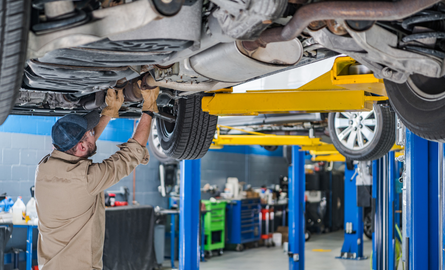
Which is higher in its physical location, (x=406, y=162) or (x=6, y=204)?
(x=406, y=162)

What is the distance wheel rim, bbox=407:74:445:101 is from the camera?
6.27ft

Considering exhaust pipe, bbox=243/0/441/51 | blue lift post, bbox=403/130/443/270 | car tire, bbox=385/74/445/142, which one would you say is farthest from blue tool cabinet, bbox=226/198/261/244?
exhaust pipe, bbox=243/0/441/51

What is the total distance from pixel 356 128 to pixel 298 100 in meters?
2.02

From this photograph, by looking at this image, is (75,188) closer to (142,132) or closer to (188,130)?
(142,132)

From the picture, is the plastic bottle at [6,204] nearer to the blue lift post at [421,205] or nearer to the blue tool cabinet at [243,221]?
the blue tool cabinet at [243,221]

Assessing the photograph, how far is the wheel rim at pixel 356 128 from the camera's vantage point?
5.09 m

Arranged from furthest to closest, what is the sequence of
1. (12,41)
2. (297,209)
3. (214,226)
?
(214,226) < (297,209) < (12,41)

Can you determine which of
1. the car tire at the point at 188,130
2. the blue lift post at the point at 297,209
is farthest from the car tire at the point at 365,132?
the blue lift post at the point at 297,209

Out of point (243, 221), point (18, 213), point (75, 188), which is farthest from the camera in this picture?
point (243, 221)

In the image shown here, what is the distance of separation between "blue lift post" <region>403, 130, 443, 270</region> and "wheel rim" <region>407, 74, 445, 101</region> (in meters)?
1.15

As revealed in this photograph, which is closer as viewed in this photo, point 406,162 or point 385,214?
point 406,162

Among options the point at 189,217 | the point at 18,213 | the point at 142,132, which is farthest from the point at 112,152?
the point at 142,132

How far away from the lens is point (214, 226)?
9.59 metres

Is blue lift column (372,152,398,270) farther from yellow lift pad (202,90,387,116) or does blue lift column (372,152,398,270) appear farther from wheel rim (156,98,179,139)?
wheel rim (156,98,179,139)
